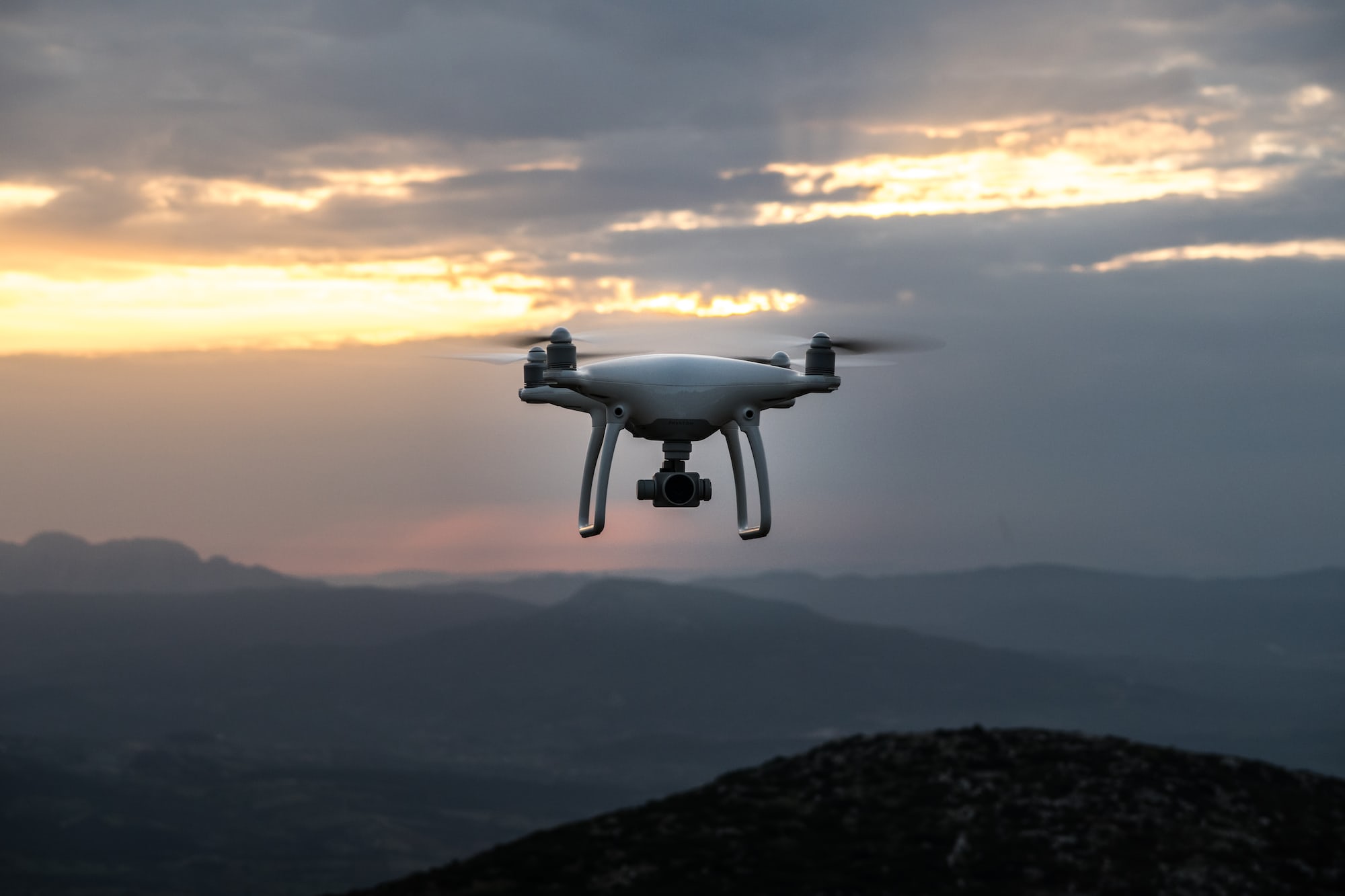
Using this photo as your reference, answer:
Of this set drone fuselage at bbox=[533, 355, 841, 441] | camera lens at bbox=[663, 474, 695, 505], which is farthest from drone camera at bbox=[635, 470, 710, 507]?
drone fuselage at bbox=[533, 355, 841, 441]

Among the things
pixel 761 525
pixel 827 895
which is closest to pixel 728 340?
pixel 761 525

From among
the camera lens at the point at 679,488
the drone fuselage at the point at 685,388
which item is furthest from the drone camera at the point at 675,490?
the drone fuselage at the point at 685,388

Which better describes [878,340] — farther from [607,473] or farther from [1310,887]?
[1310,887]

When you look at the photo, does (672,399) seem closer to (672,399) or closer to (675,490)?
(672,399)

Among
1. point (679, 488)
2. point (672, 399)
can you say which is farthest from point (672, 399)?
point (679, 488)

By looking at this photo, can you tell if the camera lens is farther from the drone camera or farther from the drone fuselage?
the drone fuselage

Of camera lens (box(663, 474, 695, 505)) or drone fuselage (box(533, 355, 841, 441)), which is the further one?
camera lens (box(663, 474, 695, 505))

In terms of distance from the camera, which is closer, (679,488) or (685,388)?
(685,388)
